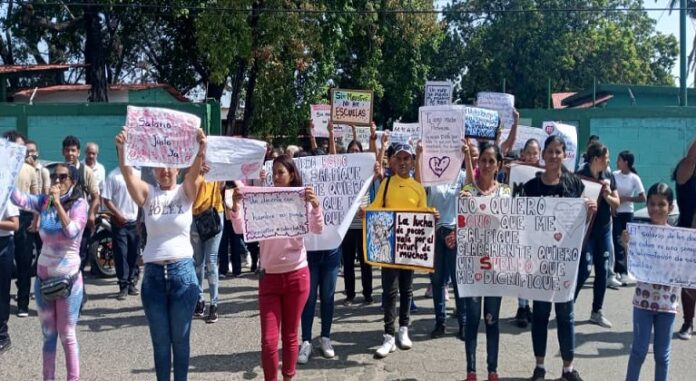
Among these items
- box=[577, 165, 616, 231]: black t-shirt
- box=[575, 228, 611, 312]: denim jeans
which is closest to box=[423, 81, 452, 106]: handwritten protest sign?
box=[577, 165, 616, 231]: black t-shirt

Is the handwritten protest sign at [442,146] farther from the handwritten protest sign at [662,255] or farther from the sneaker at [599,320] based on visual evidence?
the sneaker at [599,320]

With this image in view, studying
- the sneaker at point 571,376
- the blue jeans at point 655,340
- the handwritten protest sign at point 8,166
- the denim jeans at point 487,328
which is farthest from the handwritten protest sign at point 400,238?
the handwritten protest sign at point 8,166

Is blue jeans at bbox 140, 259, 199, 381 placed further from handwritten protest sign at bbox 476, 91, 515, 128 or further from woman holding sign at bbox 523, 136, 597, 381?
handwritten protest sign at bbox 476, 91, 515, 128

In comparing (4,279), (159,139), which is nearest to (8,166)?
(159,139)

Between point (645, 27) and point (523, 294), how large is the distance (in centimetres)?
4003

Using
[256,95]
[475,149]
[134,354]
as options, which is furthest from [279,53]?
Result: [134,354]

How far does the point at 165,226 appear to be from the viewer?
489 cm

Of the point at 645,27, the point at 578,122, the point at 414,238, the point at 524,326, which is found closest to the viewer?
the point at 414,238

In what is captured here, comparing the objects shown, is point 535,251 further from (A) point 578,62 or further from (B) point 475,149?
(A) point 578,62

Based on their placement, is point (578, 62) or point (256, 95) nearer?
point (256, 95)

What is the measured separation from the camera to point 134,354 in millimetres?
6656

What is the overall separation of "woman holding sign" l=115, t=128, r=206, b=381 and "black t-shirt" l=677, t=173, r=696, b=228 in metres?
4.63

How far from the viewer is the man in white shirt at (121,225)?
9039 millimetres

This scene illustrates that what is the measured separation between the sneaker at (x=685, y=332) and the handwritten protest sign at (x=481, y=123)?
9.09 feet
